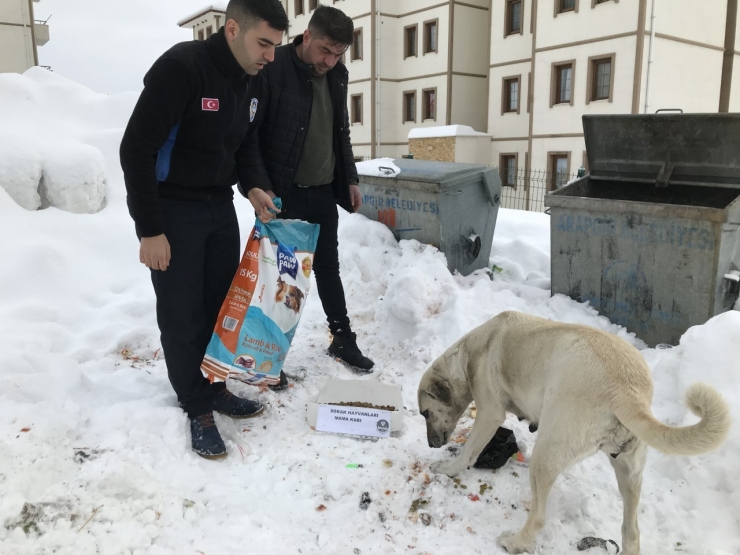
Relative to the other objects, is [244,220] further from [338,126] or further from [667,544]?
[667,544]

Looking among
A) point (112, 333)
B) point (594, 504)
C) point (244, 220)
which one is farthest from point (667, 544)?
point (244, 220)

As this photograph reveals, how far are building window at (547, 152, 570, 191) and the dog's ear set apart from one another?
Answer: 16404 mm

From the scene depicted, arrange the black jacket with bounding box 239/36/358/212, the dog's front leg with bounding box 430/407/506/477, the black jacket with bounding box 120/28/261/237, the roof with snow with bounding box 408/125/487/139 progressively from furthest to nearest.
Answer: the roof with snow with bounding box 408/125/487/139 < the black jacket with bounding box 239/36/358/212 < the dog's front leg with bounding box 430/407/506/477 < the black jacket with bounding box 120/28/261/237

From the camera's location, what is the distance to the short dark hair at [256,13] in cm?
243

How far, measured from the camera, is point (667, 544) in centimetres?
225

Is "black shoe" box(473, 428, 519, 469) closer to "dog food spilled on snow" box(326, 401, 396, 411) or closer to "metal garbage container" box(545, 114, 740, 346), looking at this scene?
"dog food spilled on snow" box(326, 401, 396, 411)

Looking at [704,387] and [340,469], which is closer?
[704,387]

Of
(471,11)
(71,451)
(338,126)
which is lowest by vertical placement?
(71,451)

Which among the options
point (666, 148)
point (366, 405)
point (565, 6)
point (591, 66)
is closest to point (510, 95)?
point (565, 6)

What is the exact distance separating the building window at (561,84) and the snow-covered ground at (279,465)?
1527 cm

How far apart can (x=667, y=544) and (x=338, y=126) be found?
9.76 feet

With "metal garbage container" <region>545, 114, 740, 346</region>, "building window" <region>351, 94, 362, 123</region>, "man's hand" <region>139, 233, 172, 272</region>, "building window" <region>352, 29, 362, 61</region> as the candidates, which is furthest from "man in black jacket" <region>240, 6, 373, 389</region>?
"building window" <region>352, 29, 362, 61</region>

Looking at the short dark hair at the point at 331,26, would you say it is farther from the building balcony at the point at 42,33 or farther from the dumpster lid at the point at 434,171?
the building balcony at the point at 42,33

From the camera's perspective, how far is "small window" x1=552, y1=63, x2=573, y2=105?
17578 millimetres
